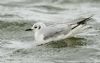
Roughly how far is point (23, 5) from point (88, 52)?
26.4 ft

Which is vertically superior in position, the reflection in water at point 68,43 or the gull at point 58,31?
the gull at point 58,31

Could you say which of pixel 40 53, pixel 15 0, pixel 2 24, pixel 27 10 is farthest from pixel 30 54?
pixel 15 0

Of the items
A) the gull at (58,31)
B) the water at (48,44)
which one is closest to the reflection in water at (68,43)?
the water at (48,44)

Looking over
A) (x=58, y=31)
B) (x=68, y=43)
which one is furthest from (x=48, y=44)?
(x=68, y=43)

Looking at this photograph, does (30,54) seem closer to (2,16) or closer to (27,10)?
(2,16)

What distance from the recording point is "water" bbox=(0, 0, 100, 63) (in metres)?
10.0

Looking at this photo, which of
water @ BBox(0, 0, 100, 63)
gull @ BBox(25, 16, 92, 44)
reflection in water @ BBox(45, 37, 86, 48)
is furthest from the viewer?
gull @ BBox(25, 16, 92, 44)

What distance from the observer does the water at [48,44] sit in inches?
394

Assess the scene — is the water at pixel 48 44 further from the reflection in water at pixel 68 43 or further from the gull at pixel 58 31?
the gull at pixel 58 31

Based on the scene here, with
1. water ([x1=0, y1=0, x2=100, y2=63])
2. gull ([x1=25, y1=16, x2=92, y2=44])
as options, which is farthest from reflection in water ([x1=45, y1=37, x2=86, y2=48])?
gull ([x1=25, y1=16, x2=92, y2=44])

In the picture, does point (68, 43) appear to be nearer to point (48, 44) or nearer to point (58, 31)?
point (58, 31)

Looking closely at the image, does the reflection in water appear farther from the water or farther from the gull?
the gull

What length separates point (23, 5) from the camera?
17.9 m

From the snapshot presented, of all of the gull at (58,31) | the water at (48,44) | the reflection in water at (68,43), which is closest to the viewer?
the water at (48,44)
